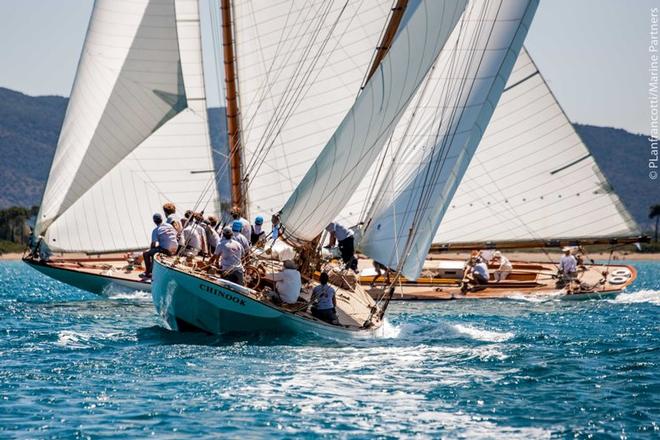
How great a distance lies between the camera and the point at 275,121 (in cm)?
3600

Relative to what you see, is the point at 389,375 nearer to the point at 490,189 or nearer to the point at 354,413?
the point at 354,413

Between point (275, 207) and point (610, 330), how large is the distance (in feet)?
43.2

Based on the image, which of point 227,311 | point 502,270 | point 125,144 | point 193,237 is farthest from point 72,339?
point 502,270

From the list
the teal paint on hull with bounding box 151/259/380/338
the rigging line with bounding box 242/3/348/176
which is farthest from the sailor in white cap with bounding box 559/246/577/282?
the teal paint on hull with bounding box 151/259/380/338

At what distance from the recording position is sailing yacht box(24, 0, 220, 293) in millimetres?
35094

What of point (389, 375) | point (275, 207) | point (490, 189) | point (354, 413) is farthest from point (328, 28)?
point (354, 413)

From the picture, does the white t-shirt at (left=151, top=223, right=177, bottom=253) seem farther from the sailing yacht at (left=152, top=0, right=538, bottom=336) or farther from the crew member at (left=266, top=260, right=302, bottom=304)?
the crew member at (left=266, top=260, right=302, bottom=304)

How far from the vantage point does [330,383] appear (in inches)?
699

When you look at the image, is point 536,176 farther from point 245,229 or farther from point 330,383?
point 330,383

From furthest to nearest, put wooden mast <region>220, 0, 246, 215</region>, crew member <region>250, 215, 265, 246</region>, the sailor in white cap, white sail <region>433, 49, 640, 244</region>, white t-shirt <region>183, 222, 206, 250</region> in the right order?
white sail <region>433, 49, 640, 244</region>
the sailor in white cap
wooden mast <region>220, 0, 246, 215</region>
crew member <region>250, 215, 265, 246</region>
white t-shirt <region>183, 222, 206, 250</region>

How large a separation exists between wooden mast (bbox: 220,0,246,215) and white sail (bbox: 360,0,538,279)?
11.7 m

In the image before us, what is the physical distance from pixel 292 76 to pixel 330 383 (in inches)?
749

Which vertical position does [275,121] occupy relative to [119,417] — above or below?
above

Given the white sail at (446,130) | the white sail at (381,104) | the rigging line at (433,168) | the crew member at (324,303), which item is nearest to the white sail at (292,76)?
the white sail at (446,130)
